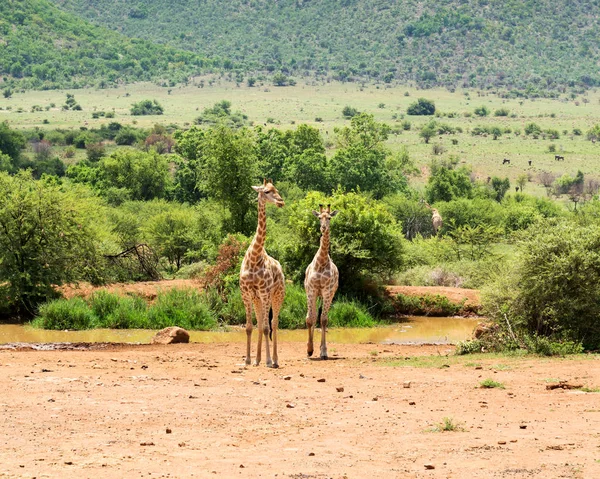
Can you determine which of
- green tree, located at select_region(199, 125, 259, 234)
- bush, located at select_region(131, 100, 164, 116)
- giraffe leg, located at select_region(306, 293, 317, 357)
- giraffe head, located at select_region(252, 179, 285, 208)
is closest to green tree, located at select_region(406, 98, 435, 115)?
bush, located at select_region(131, 100, 164, 116)

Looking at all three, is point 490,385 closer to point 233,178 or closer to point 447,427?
point 447,427

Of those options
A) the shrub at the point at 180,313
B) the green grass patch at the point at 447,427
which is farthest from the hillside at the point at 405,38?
the green grass patch at the point at 447,427

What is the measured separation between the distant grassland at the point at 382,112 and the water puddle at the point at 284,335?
5018 centimetres

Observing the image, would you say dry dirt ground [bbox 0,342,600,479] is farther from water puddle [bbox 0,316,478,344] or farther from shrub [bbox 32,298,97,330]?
shrub [bbox 32,298,97,330]

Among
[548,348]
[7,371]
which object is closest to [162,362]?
[7,371]

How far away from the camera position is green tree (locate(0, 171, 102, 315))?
2986 cm

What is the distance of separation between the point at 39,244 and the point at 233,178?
31.5 feet

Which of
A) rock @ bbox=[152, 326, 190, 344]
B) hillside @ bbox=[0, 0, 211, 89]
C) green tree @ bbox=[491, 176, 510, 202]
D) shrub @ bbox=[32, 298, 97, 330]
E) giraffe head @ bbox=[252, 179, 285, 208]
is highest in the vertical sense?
hillside @ bbox=[0, 0, 211, 89]

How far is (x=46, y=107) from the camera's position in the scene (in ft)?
435

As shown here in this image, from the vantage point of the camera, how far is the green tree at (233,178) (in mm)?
38562

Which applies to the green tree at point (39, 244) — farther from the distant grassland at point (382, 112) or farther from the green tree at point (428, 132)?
the green tree at point (428, 132)

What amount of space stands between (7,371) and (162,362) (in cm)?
325

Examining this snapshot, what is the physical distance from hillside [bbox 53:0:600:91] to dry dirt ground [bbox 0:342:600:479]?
14270 cm

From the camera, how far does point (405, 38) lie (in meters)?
169
